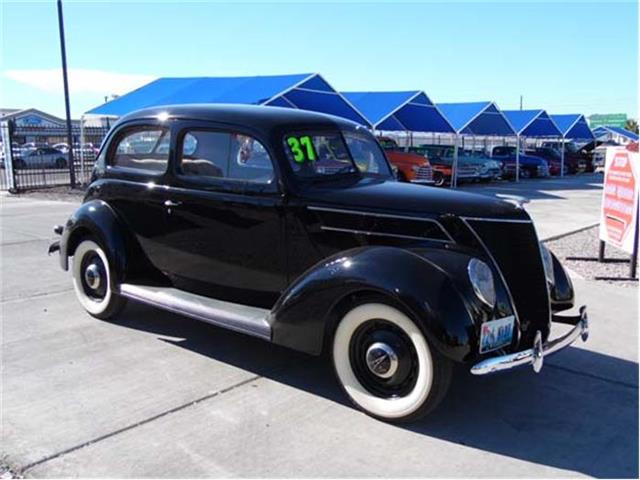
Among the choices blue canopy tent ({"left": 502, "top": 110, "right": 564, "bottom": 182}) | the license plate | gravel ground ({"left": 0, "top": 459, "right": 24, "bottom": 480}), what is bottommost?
gravel ground ({"left": 0, "top": 459, "right": 24, "bottom": 480})

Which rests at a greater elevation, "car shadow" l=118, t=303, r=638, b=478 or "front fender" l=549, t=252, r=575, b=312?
"front fender" l=549, t=252, r=575, b=312

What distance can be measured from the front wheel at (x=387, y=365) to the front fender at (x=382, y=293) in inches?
4.3

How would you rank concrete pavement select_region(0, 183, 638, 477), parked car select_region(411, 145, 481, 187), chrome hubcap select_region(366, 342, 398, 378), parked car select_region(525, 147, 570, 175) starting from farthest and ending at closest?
parked car select_region(525, 147, 570, 175)
parked car select_region(411, 145, 481, 187)
chrome hubcap select_region(366, 342, 398, 378)
concrete pavement select_region(0, 183, 638, 477)

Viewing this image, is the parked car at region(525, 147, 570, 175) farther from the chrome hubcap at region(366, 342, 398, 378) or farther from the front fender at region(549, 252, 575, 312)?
the chrome hubcap at region(366, 342, 398, 378)

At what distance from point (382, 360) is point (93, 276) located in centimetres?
293

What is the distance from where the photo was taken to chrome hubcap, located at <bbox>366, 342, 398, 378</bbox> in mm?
3492

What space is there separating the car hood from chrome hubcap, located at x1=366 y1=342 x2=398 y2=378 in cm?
85

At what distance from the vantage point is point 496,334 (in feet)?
11.2

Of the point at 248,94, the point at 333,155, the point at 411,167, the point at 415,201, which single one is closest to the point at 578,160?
the point at 411,167

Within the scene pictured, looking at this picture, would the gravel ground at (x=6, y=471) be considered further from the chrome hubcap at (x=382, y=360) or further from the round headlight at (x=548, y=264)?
the round headlight at (x=548, y=264)

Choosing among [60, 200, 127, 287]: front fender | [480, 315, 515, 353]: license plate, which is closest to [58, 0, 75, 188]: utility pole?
[60, 200, 127, 287]: front fender

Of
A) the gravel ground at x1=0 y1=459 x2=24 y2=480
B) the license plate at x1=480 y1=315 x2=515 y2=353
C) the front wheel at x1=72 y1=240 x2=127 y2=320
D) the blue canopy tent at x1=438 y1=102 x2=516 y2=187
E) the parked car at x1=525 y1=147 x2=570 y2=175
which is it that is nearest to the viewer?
the gravel ground at x1=0 y1=459 x2=24 y2=480

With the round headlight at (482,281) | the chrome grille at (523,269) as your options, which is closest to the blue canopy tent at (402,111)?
the chrome grille at (523,269)

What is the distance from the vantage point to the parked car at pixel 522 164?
2695 cm
